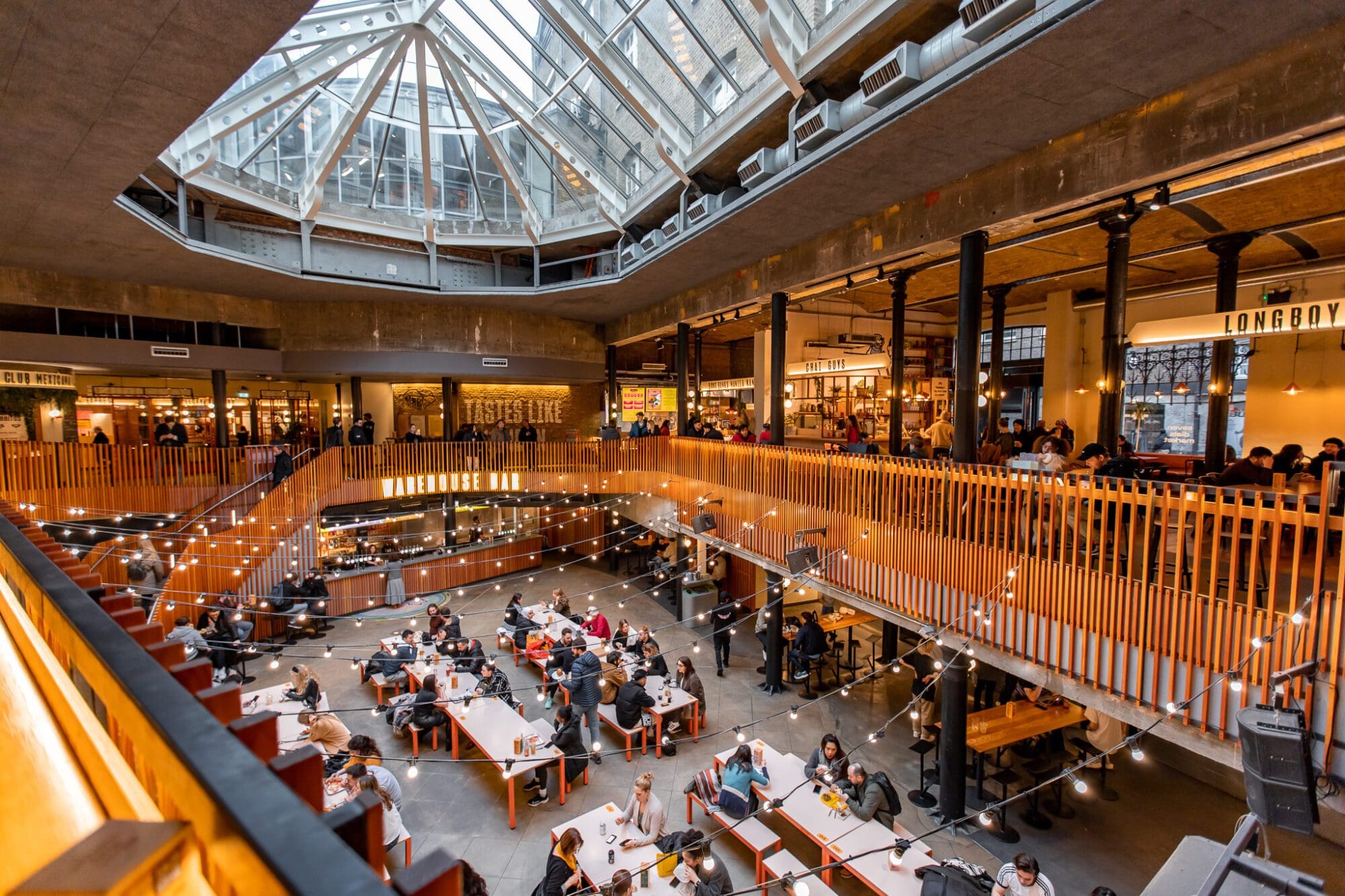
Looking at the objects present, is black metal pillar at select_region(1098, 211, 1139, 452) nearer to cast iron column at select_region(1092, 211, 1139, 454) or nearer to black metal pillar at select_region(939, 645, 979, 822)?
cast iron column at select_region(1092, 211, 1139, 454)

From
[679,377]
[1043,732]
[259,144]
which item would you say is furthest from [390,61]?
[1043,732]

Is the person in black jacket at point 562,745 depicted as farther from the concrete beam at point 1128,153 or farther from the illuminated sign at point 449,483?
the illuminated sign at point 449,483

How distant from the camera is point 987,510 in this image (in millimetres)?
6223

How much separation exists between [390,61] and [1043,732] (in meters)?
13.0

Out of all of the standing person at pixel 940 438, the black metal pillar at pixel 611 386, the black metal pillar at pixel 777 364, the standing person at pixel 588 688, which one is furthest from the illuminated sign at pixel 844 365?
the black metal pillar at pixel 611 386

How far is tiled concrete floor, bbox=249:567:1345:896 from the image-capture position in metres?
6.39

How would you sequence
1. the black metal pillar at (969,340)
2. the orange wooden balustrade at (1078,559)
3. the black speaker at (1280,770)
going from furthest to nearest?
the black metal pillar at (969,340) → the orange wooden balustrade at (1078,559) → the black speaker at (1280,770)

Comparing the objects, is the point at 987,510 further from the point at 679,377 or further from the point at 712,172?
the point at 679,377

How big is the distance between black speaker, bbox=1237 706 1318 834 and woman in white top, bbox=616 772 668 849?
4.52 metres

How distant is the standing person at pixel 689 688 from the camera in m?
8.72

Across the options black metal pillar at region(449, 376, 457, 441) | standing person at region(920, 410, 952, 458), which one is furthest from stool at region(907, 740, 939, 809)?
black metal pillar at region(449, 376, 457, 441)

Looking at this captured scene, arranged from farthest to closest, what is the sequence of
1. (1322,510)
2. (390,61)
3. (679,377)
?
(679,377)
(390,61)
(1322,510)

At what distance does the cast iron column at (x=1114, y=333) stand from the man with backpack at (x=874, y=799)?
4961 mm

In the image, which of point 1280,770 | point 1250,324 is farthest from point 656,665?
point 1250,324
